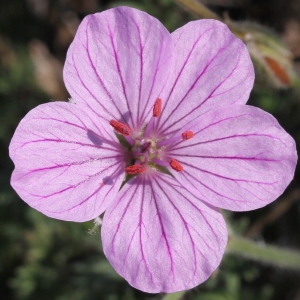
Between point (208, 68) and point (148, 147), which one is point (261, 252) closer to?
point (148, 147)

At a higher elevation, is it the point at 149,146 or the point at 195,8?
the point at 195,8

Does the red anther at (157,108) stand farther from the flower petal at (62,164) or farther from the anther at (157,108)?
the flower petal at (62,164)

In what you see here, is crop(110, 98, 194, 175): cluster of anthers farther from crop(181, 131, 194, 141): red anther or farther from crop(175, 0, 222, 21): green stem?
crop(175, 0, 222, 21): green stem

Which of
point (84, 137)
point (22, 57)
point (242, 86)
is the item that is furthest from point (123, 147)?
point (22, 57)

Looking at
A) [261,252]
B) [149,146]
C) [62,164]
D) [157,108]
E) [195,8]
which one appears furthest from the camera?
[261,252]

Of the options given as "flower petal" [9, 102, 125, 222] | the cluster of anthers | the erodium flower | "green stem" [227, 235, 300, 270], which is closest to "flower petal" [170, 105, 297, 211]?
the erodium flower

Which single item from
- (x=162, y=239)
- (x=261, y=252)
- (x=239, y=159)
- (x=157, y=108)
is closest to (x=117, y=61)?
(x=157, y=108)
